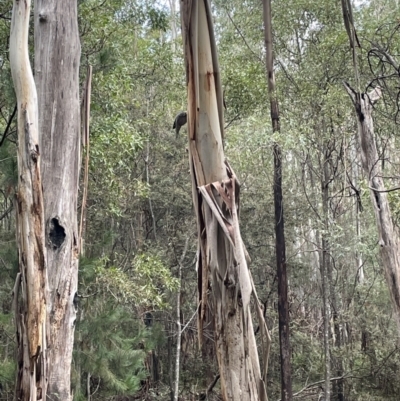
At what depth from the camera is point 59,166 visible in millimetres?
2729

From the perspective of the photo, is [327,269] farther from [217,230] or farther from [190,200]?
[217,230]

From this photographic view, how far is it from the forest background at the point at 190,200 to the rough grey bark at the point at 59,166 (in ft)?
Result: 4.54

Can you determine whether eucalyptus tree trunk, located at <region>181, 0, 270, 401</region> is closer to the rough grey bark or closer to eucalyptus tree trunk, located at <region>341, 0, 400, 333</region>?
the rough grey bark

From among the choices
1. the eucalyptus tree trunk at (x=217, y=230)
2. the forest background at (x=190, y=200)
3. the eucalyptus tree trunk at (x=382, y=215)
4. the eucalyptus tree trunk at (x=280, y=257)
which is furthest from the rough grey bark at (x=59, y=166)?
the eucalyptus tree trunk at (x=280, y=257)

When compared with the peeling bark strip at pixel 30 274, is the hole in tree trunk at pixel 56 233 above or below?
above

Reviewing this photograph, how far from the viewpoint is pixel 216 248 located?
114cm

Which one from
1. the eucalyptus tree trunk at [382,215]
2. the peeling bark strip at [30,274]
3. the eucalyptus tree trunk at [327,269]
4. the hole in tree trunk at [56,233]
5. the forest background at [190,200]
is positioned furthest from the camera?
the eucalyptus tree trunk at [327,269]

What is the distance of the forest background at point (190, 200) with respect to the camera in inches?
205

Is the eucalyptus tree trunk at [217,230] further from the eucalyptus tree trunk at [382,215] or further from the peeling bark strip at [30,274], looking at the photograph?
the eucalyptus tree trunk at [382,215]

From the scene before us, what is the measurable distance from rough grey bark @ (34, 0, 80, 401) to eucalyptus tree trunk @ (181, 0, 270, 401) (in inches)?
63.7

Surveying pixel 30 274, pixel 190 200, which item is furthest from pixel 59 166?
pixel 190 200

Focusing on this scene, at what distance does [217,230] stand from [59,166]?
1816 mm

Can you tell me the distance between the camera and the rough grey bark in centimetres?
261

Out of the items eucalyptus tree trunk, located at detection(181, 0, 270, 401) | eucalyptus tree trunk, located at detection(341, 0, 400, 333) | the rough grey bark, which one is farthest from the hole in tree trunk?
eucalyptus tree trunk, located at detection(341, 0, 400, 333)
